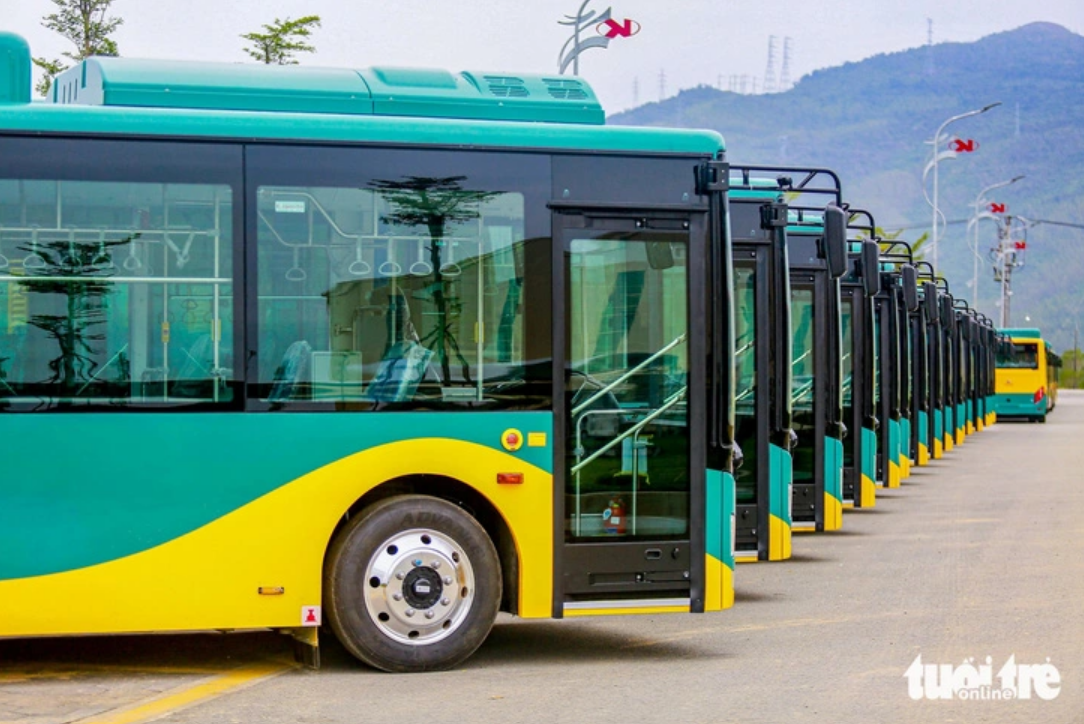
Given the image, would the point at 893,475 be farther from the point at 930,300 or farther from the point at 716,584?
the point at 716,584

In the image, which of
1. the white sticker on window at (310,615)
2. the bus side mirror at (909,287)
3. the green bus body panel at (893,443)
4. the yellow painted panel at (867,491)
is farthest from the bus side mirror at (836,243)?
the green bus body panel at (893,443)

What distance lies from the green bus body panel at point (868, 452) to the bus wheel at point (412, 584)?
11617mm

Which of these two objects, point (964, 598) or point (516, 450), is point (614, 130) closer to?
point (516, 450)

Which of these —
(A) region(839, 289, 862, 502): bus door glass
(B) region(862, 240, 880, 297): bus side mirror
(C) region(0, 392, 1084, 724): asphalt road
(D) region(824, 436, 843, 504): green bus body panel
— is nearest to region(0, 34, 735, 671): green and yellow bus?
(C) region(0, 392, 1084, 724): asphalt road

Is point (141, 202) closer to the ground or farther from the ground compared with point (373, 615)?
farther from the ground

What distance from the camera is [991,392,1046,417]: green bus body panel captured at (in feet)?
207

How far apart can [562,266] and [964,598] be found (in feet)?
16.3

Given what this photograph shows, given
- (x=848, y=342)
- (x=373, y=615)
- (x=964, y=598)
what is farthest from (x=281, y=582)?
(x=848, y=342)

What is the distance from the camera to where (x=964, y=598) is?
1295 cm

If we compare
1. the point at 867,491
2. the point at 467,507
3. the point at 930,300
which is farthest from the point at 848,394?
the point at 467,507

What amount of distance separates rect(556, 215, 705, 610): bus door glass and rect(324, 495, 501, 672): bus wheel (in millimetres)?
535

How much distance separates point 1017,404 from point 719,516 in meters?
56.2

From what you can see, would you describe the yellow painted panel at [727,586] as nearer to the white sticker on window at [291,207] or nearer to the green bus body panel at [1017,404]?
the white sticker on window at [291,207]

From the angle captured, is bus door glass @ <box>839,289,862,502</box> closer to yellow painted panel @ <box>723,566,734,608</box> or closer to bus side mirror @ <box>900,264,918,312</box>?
bus side mirror @ <box>900,264,918,312</box>
